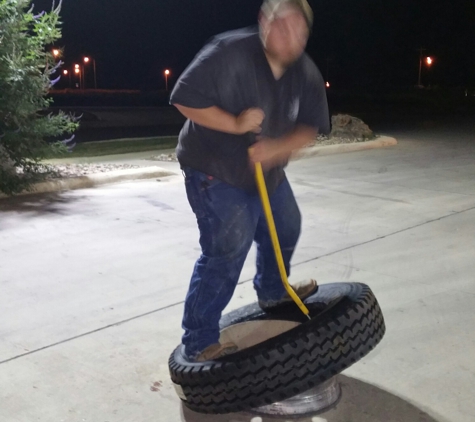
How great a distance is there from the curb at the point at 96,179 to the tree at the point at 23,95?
0.14 meters

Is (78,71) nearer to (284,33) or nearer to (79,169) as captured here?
(79,169)

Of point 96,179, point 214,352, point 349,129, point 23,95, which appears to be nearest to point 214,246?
point 214,352

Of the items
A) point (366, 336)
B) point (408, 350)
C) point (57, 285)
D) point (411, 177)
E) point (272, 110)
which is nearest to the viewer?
point (366, 336)

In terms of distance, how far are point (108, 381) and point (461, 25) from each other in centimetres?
7260

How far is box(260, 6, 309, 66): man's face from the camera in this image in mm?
2529

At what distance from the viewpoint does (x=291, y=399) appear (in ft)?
8.74

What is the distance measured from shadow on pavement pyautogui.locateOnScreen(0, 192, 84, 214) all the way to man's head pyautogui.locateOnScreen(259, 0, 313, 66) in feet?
15.5

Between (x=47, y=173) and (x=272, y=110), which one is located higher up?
(x=272, y=110)

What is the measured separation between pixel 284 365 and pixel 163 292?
78.7 inches

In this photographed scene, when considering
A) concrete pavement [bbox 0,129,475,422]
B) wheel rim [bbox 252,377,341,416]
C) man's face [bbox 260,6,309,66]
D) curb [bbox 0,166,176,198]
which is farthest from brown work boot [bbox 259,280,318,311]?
curb [bbox 0,166,176,198]

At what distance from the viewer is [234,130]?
2.57m

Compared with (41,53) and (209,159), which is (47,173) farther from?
(209,159)

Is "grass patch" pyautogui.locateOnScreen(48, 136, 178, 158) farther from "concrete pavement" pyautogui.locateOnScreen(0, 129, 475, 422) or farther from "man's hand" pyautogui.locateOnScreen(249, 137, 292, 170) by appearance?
"man's hand" pyautogui.locateOnScreen(249, 137, 292, 170)

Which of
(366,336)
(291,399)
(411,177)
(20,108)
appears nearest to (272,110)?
(366,336)
